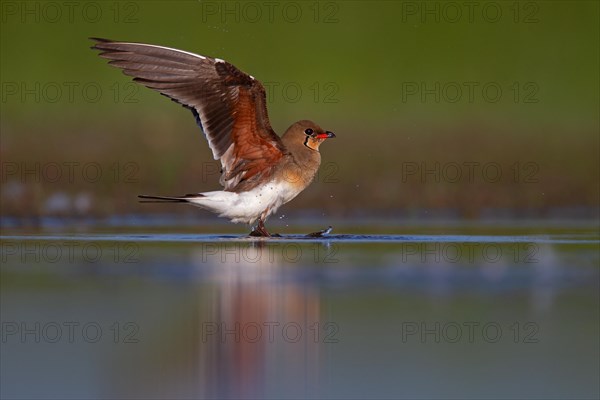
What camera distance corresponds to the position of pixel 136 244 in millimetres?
12648

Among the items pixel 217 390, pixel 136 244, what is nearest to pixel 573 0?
pixel 136 244

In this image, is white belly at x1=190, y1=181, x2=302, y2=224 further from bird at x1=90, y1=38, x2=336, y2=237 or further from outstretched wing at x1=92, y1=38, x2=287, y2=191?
outstretched wing at x1=92, y1=38, x2=287, y2=191

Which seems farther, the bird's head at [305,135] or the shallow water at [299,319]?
the bird's head at [305,135]

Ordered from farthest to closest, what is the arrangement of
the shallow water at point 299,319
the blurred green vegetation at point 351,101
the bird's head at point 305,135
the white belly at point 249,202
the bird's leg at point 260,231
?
the blurred green vegetation at point 351,101
the bird's head at point 305,135
the bird's leg at point 260,231
the white belly at point 249,202
the shallow water at point 299,319

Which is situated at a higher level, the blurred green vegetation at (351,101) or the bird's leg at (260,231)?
the blurred green vegetation at (351,101)

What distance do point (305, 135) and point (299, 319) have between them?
5581 millimetres

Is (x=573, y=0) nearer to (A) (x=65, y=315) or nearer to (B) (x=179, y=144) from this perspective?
(B) (x=179, y=144)

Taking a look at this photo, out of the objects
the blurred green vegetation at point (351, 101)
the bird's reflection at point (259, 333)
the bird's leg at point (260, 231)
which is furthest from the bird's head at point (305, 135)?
the blurred green vegetation at point (351, 101)

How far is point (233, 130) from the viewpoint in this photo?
42.6 feet

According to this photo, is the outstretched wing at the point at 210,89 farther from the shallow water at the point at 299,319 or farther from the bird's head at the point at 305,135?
the shallow water at the point at 299,319

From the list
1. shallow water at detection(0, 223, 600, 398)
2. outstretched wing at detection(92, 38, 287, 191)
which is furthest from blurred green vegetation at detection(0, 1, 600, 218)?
shallow water at detection(0, 223, 600, 398)

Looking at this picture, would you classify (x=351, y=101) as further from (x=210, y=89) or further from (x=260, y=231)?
(x=210, y=89)

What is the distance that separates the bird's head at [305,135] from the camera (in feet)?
45.4

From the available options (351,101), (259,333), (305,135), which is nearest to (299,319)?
(259,333)
